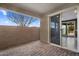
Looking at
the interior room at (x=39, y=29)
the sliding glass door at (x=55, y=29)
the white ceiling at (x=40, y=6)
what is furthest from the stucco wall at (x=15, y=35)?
the white ceiling at (x=40, y=6)

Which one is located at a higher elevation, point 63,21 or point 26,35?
point 63,21

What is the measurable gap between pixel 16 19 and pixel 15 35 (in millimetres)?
392

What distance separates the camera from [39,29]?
108 inches

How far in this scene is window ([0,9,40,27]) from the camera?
2.58 meters

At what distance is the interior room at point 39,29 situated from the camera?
2557 millimetres

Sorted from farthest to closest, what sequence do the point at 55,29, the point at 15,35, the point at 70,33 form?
the point at 55,29
the point at 15,35
the point at 70,33

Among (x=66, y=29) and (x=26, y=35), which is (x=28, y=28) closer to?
(x=26, y=35)

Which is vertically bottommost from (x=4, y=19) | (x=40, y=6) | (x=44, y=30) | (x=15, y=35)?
(x=15, y=35)

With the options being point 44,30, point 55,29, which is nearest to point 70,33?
point 55,29

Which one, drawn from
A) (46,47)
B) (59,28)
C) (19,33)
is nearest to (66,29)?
(59,28)

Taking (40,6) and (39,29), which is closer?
(40,6)

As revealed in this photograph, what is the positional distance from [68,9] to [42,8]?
0.61 metres

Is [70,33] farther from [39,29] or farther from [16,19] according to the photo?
[16,19]

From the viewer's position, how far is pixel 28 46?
106 inches
